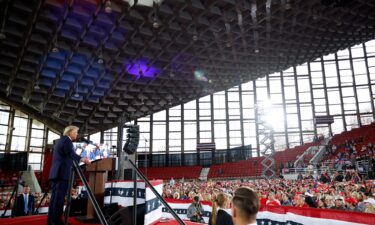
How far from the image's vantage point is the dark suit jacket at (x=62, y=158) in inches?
185

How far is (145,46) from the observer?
20031 mm

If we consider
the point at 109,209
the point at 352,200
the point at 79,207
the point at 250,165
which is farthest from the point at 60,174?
the point at 250,165

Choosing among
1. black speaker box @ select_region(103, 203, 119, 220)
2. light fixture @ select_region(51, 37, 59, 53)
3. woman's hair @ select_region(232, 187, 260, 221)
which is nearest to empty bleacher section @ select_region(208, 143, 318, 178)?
light fixture @ select_region(51, 37, 59, 53)

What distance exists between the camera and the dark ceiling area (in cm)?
1611

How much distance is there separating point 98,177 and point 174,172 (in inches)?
1247

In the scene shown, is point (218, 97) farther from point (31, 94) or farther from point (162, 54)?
point (31, 94)

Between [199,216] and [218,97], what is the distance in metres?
30.9

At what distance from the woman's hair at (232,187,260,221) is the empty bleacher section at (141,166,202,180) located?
34.6 m

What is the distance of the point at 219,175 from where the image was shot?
34.3m

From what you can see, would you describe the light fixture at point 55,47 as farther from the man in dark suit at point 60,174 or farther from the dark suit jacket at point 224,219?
the dark suit jacket at point 224,219

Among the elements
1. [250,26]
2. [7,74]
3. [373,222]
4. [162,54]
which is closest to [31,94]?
[7,74]

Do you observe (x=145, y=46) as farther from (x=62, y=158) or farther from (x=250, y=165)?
(x=250, y=165)

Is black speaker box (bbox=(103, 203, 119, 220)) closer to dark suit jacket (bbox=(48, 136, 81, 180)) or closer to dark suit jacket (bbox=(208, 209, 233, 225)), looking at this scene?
dark suit jacket (bbox=(48, 136, 81, 180))

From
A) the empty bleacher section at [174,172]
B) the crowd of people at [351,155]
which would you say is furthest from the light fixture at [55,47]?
the empty bleacher section at [174,172]
